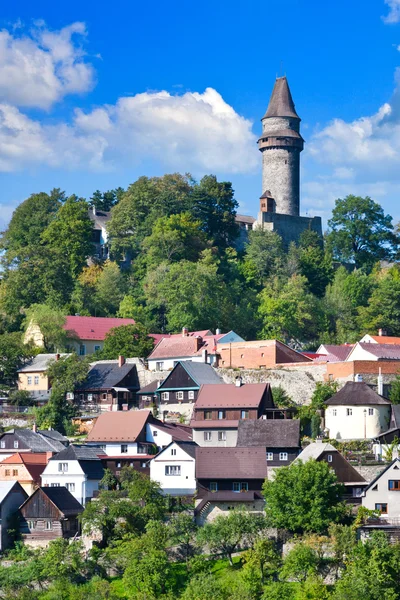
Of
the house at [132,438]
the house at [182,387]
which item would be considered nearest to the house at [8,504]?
the house at [132,438]

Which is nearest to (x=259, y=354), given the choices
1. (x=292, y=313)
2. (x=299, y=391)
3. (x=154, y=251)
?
(x=299, y=391)

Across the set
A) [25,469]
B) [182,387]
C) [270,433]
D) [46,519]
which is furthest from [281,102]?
[46,519]

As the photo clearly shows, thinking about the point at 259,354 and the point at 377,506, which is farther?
the point at 259,354

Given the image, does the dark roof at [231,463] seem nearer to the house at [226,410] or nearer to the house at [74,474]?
the house at [226,410]

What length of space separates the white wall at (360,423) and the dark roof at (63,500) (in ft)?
42.1

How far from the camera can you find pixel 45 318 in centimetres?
8012

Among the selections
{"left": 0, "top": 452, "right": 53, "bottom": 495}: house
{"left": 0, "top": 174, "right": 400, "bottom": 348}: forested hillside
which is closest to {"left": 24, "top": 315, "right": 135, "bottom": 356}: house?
{"left": 0, "top": 174, "right": 400, "bottom": 348}: forested hillside

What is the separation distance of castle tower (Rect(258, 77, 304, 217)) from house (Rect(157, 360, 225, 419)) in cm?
3306

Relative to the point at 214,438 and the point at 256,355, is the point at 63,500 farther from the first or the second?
the point at 256,355

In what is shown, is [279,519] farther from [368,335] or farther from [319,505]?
[368,335]

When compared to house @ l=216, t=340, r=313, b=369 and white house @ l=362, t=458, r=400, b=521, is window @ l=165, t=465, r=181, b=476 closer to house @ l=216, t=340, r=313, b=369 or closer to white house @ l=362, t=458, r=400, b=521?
white house @ l=362, t=458, r=400, b=521

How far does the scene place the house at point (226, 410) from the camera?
2499 inches

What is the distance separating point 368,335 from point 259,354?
28.5 ft

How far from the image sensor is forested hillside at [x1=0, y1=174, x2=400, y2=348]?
84.2 m
